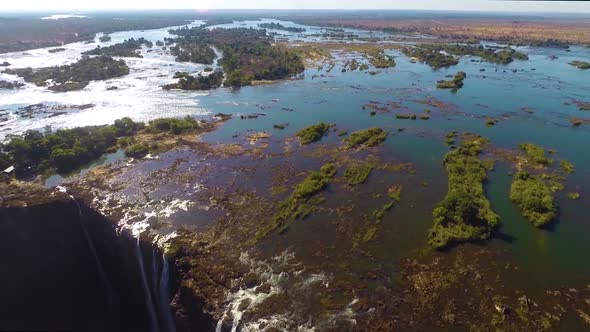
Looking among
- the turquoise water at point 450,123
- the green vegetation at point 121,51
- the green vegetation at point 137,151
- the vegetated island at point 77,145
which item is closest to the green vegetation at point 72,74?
the green vegetation at point 121,51

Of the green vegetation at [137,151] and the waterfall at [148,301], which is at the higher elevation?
the green vegetation at [137,151]

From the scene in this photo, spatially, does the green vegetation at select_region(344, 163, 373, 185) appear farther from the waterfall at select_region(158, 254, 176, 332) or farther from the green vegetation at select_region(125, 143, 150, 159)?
the green vegetation at select_region(125, 143, 150, 159)

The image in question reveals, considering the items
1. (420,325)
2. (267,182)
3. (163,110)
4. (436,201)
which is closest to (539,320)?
(420,325)

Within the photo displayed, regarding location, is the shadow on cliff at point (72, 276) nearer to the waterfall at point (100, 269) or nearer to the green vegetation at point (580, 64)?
the waterfall at point (100, 269)

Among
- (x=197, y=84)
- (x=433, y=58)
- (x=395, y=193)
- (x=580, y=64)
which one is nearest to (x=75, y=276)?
(x=395, y=193)

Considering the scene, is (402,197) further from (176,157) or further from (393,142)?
(176,157)

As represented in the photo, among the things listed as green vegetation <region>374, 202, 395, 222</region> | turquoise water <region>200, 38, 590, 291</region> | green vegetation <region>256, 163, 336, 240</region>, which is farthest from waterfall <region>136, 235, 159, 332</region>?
green vegetation <region>374, 202, 395, 222</region>
